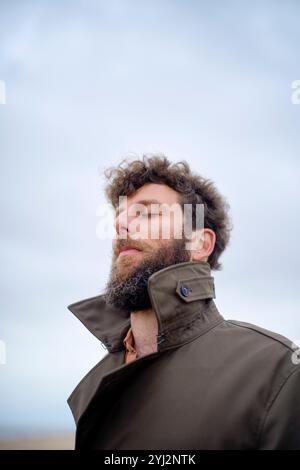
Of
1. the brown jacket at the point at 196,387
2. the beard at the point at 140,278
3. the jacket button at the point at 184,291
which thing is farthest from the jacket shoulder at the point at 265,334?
the beard at the point at 140,278

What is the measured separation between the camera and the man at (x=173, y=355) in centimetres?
243

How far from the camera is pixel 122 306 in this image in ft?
12.3

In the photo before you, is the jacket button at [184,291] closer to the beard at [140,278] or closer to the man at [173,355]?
the man at [173,355]

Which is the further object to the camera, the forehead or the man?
the forehead

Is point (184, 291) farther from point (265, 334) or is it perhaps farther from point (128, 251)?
point (128, 251)

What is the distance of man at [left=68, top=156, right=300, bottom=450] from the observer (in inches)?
95.7

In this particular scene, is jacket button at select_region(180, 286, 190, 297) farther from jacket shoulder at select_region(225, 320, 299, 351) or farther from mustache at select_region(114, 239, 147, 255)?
mustache at select_region(114, 239, 147, 255)

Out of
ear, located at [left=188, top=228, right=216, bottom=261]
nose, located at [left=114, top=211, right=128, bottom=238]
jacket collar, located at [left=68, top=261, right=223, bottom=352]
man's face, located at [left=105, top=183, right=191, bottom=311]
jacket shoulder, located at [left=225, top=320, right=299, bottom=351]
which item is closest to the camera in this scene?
jacket shoulder, located at [left=225, top=320, right=299, bottom=351]

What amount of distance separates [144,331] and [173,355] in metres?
0.65

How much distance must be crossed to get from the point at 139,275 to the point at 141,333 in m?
0.50

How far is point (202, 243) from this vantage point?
4.30m

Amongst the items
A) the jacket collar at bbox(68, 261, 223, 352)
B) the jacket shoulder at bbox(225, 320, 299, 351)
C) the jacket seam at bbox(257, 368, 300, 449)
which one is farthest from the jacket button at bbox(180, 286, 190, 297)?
the jacket seam at bbox(257, 368, 300, 449)

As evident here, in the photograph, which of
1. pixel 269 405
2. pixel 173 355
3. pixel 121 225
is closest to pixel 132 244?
pixel 121 225

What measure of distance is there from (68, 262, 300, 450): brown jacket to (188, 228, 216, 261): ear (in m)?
0.70
